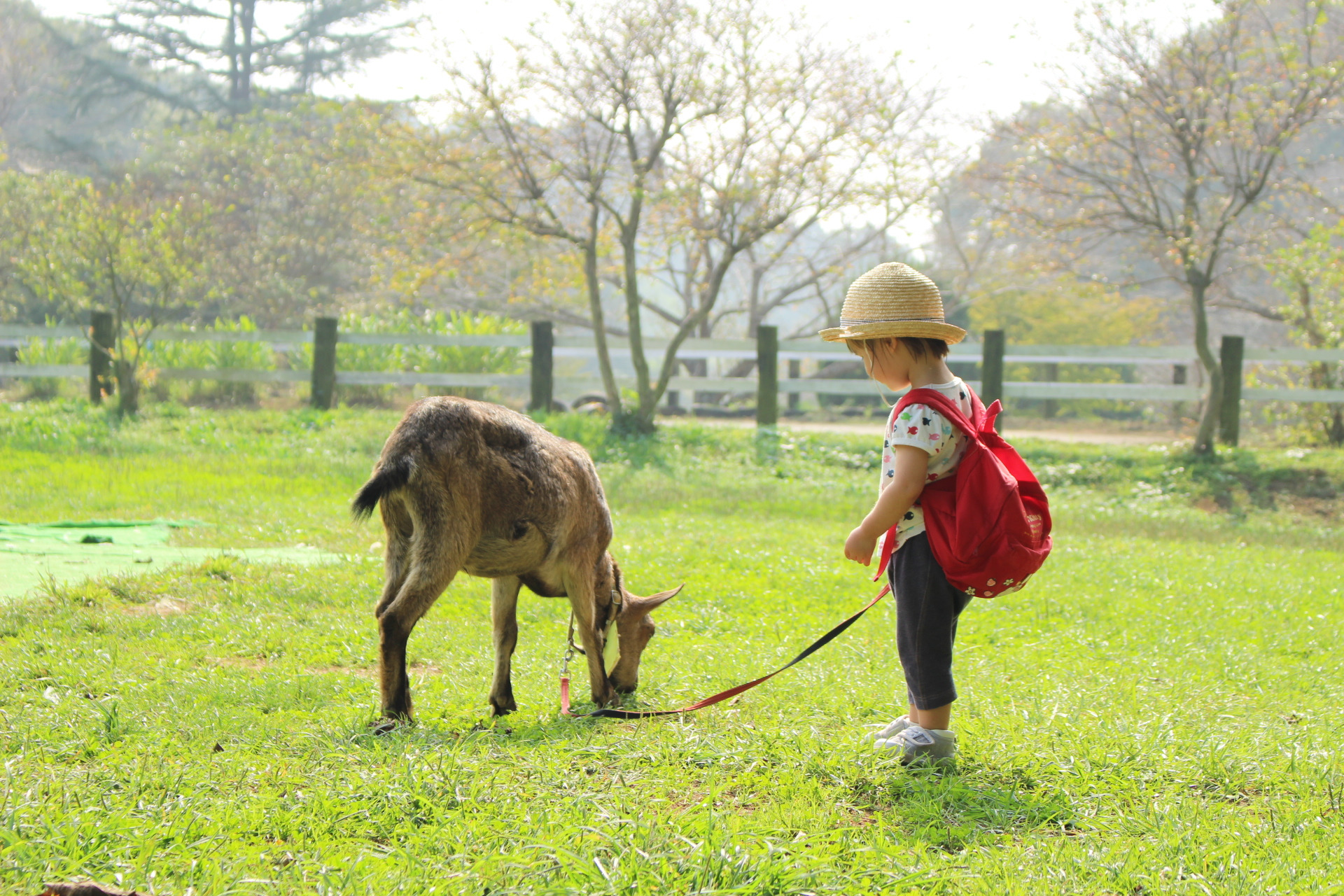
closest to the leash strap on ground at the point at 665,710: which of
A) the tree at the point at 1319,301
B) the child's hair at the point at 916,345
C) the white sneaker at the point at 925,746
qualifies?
the white sneaker at the point at 925,746

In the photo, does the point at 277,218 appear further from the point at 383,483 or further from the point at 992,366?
the point at 383,483

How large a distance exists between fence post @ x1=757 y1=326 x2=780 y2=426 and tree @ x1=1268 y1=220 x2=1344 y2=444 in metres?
7.72

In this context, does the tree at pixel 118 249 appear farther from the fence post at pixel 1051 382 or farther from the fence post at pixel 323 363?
the fence post at pixel 1051 382

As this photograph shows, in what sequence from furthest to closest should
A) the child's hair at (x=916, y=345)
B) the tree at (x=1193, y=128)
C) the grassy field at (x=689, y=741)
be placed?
the tree at (x=1193, y=128) < the child's hair at (x=916, y=345) < the grassy field at (x=689, y=741)

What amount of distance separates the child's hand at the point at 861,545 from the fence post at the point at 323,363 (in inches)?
594

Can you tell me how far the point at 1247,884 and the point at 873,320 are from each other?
1.88 meters

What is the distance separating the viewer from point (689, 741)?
350cm

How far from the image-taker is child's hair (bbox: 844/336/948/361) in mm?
3408

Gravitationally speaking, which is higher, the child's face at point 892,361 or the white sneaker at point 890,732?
the child's face at point 892,361

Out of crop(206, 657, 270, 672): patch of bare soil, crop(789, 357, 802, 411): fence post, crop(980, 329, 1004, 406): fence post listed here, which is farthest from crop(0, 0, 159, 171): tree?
crop(206, 657, 270, 672): patch of bare soil

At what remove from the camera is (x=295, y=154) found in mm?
27953

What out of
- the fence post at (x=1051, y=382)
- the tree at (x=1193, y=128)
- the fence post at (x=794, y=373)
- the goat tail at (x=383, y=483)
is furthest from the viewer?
the fence post at (x=794, y=373)

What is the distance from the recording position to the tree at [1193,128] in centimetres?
1398

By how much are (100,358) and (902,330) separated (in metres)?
16.9
